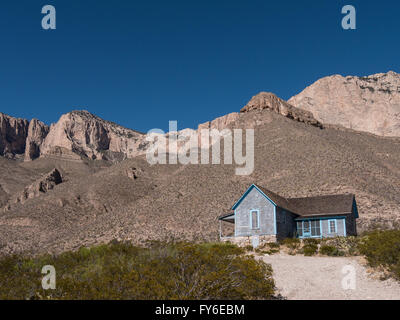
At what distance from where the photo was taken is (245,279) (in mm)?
11203

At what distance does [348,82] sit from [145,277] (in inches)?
5289

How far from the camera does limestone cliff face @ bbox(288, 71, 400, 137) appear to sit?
118 m

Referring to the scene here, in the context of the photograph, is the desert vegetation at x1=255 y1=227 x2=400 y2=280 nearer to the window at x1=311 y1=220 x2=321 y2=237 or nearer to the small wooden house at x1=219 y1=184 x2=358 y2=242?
the small wooden house at x1=219 y1=184 x2=358 y2=242

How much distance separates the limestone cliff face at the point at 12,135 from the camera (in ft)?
474

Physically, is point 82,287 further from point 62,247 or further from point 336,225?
point 62,247

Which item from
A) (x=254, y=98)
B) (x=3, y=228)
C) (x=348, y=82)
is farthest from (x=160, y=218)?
(x=348, y=82)

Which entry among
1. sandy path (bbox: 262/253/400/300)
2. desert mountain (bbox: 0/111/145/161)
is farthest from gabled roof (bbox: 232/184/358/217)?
desert mountain (bbox: 0/111/145/161)

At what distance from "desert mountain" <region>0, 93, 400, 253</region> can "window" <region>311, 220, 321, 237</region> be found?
7.99 metres

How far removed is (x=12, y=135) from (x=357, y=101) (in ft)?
418

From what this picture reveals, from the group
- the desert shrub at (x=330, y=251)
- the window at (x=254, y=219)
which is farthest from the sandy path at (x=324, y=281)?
the window at (x=254, y=219)

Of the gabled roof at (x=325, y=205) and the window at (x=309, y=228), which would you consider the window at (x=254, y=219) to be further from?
the window at (x=309, y=228)

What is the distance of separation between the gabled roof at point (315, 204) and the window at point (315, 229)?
643 mm

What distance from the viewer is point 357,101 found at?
125m

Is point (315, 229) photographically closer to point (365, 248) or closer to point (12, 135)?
point (365, 248)
